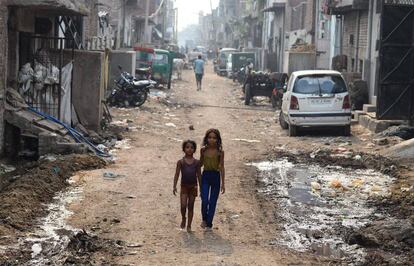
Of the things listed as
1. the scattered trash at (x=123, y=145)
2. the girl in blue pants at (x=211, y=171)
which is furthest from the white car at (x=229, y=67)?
the girl in blue pants at (x=211, y=171)

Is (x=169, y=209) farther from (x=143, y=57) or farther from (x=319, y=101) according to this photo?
(x=143, y=57)

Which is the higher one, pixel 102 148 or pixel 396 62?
pixel 396 62

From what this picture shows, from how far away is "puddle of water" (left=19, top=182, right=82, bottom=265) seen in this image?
7488 millimetres

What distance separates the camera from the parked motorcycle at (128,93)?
81.0 ft

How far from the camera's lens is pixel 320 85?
18.6 metres

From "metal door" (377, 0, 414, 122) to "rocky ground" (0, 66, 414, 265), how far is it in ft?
4.17

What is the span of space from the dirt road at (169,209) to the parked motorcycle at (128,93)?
4.19 metres

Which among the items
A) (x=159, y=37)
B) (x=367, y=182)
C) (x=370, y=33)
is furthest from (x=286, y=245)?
(x=159, y=37)

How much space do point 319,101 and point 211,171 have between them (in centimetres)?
1002

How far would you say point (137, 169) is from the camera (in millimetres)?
13305

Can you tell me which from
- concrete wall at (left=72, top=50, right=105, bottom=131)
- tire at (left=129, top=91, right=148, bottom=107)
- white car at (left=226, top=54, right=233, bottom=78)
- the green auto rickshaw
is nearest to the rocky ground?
concrete wall at (left=72, top=50, right=105, bottom=131)

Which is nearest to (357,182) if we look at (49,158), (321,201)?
(321,201)

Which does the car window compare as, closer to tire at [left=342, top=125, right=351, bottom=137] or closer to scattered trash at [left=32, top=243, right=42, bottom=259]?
tire at [left=342, top=125, right=351, bottom=137]

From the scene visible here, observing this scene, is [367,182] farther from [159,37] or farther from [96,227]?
[159,37]
